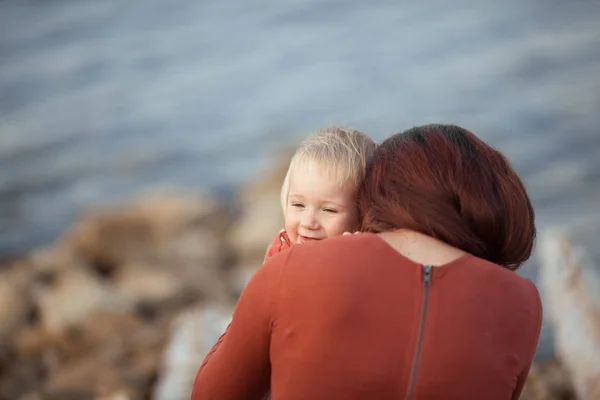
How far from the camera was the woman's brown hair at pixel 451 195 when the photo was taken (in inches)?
78.6

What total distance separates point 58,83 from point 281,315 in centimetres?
1551

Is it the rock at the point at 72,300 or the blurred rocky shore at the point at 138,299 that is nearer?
the blurred rocky shore at the point at 138,299

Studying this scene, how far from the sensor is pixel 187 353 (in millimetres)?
4113

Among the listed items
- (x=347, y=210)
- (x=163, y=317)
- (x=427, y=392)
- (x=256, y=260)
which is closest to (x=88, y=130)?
A: (x=256, y=260)

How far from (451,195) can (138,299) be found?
5.28 meters

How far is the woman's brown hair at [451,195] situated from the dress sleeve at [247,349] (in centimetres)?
32

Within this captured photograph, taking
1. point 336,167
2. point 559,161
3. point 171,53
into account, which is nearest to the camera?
point 336,167

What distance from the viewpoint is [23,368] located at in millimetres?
5988

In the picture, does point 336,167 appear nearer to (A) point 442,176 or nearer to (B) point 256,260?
(A) point 442,176

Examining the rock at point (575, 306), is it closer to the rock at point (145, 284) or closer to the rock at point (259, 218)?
the rock at point (145, 284)

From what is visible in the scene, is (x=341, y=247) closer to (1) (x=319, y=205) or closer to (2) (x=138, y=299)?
(1) (x=319, y=205)

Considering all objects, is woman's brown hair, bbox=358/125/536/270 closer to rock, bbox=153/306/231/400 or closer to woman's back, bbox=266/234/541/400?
woman's back, bbox=266/234/541/400

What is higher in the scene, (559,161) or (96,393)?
(96,393)

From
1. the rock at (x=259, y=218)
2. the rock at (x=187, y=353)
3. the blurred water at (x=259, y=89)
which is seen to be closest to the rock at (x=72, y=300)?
the rock at (x=259, y=218)
